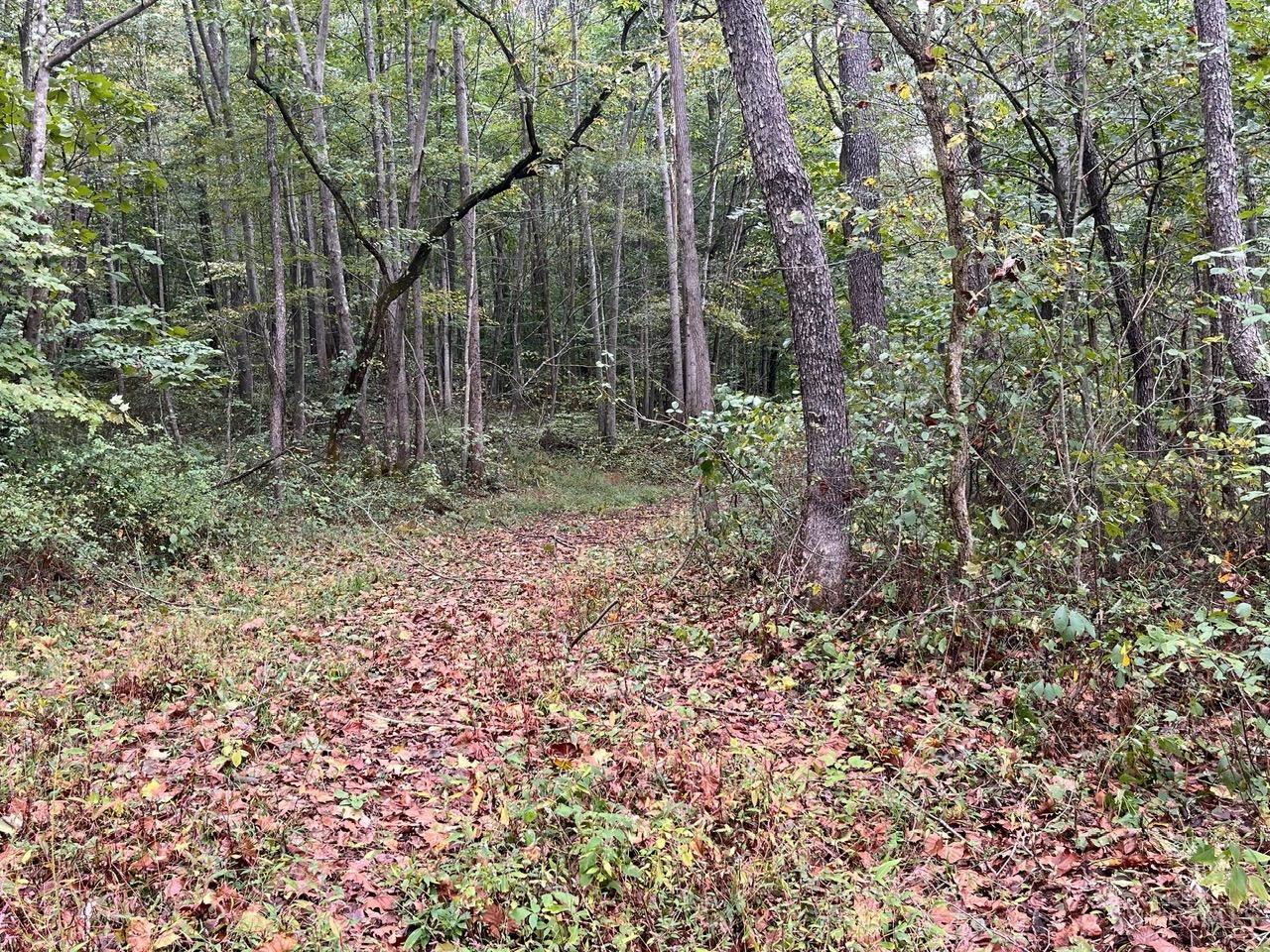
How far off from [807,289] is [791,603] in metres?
2.57

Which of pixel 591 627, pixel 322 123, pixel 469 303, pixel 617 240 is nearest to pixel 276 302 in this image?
pixel 322 123

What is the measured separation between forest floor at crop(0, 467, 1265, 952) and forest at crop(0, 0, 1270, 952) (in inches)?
1.0

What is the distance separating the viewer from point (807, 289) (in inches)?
244

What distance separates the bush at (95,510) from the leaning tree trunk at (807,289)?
697 centimetres

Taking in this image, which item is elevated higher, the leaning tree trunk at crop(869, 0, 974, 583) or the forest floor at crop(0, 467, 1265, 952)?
the leaning tree trunk at crop(869, 0, 974, 583)

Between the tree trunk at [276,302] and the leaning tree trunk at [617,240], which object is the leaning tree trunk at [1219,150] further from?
the leaning tree trunk at [617,240]

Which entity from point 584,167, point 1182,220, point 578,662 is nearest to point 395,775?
point 578,662

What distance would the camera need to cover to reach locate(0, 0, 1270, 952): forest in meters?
3.31

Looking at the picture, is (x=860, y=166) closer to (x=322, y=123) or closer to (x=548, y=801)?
(x=548, y=801)

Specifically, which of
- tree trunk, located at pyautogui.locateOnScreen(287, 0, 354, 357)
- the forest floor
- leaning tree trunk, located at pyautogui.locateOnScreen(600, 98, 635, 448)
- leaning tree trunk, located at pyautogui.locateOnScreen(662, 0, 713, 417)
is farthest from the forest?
leaning tree trunk, located at pyautogui.locateOnScreen(600, 98, 635, 448)

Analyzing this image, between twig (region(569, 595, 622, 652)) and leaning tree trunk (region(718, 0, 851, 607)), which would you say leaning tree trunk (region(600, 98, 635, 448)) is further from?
leaning tree trunk (region(718, 0, 851, 607))

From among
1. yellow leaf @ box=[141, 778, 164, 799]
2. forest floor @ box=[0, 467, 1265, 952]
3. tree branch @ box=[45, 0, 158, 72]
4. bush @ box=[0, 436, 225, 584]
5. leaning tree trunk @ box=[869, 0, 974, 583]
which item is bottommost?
forest floor @ box=[0, 467, 1265, 952]

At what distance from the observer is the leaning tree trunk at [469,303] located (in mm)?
13930

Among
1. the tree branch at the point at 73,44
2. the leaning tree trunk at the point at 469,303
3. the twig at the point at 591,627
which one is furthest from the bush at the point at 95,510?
the leaning tree trunk at the point at 469,303
